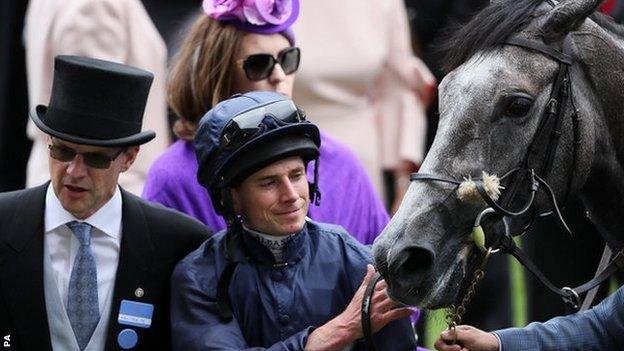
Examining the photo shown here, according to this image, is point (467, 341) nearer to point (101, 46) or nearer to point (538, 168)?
point (538, 168)

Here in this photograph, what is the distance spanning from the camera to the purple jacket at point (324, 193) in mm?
6883

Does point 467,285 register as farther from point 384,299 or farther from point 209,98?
point 209,98

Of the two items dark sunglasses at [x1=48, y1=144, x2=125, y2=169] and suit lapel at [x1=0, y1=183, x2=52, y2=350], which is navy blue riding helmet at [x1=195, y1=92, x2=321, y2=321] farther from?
suit lapel at [x1=0, y1=183, x2=52, y2=350]

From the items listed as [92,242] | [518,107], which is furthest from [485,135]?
[92,242]

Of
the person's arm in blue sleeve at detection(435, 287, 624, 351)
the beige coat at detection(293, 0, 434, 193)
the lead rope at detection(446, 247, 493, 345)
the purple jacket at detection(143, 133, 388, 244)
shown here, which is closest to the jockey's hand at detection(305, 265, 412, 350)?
the lead rope at detection(446, 247, 493, 345)

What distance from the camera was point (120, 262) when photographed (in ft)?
20.4

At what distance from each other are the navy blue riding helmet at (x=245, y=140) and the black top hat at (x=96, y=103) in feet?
1.17

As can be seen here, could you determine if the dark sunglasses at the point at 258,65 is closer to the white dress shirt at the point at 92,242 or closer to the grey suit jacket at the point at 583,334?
the white dress shirt at the point at 92,242

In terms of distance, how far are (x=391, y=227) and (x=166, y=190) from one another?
5.23ft

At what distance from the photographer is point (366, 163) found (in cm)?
920

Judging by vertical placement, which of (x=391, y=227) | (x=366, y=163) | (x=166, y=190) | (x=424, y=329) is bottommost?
(x=424, y=329)

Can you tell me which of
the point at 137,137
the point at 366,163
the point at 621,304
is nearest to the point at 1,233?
the point at 137,137

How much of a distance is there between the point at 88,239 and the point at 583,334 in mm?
1648

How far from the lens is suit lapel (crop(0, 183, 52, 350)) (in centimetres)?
606
